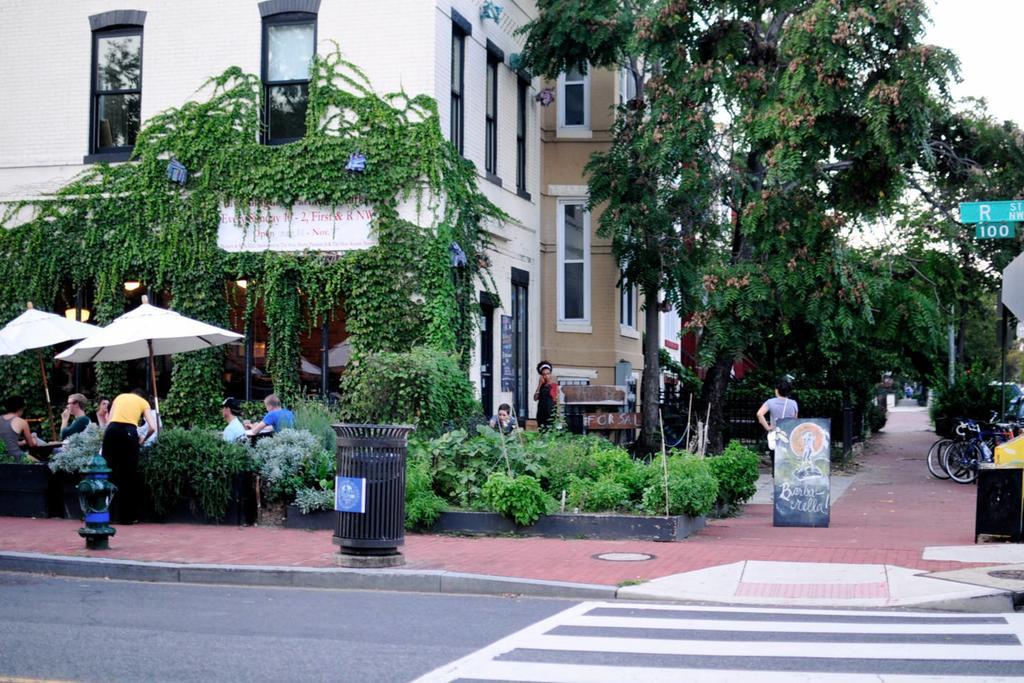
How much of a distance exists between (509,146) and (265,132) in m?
4.76

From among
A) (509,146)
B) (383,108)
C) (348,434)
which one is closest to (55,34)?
(383,108)

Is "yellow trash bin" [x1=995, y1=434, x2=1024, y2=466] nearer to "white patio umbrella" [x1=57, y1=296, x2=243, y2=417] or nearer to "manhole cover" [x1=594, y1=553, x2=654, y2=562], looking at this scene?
"manhole cover" [x1=594, y1=553, x2=654, y2=562]

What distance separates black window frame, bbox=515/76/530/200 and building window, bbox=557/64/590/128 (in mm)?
1828

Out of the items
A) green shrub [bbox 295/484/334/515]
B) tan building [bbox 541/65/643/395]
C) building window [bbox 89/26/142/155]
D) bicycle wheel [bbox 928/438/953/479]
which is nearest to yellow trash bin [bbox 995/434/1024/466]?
green shrub [bbox 295/484/334/515]

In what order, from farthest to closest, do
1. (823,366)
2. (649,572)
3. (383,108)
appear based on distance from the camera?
(823,366)
(383,108)
(649,572)

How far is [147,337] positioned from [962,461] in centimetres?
1435

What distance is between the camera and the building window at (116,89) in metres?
19.8

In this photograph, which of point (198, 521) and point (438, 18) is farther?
point (438, 18)

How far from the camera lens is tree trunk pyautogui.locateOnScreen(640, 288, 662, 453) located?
2338 cm

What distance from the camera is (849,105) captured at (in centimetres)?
1909

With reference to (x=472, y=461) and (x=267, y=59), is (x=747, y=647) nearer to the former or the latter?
(x=472, y=461)

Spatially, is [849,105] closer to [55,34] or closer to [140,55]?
[140,55]

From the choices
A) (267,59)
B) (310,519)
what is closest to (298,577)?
(310,519)

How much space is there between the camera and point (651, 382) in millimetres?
24750
